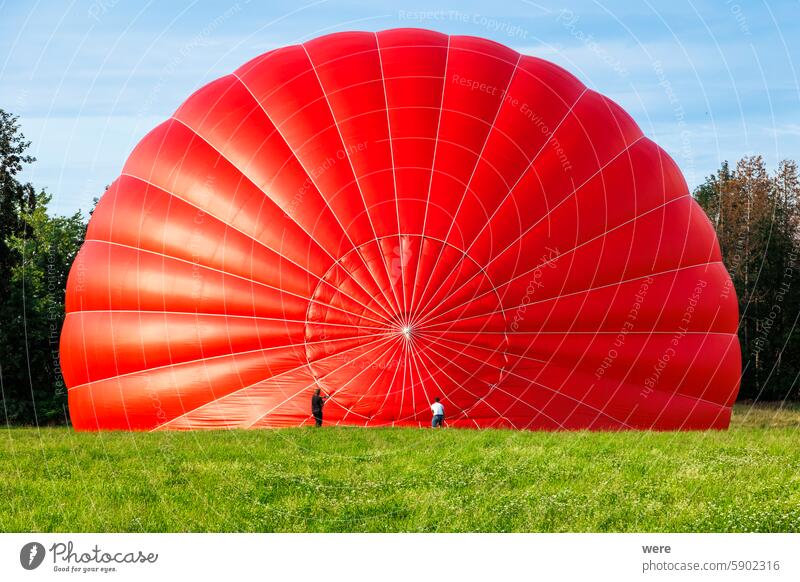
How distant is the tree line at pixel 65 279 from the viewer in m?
30.7

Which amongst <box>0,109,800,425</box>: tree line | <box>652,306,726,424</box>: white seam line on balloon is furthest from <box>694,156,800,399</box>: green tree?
<box>652,306,726,424</box>: white seam line on balloon

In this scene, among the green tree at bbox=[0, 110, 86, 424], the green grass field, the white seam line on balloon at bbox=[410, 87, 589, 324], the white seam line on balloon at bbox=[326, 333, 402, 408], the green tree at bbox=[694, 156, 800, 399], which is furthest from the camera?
the green tree at bbox=[694, 156, 800, 399]

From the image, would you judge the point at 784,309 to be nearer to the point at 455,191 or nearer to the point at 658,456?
the point at 455,191

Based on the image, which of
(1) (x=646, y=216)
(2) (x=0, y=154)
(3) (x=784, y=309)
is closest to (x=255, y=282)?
(1) (x=646, y=216)

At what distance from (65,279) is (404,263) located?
27.0 m

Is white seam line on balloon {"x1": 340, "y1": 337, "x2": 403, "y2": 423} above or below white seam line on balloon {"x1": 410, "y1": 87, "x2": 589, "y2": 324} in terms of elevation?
below

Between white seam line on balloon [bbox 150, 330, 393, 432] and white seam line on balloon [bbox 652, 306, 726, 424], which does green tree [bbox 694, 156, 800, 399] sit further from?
white seam line on balloon [bbox 150, 330, 393, 432]

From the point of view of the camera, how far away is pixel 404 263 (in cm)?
1483

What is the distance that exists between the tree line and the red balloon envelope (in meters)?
10.7

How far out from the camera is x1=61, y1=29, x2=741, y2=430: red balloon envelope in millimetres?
14992

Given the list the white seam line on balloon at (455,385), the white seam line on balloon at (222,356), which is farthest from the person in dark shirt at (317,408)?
the white seam line on balloon at (455,385)

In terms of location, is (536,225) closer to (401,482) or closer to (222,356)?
(222,356)

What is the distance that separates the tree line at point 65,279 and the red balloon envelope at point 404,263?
10683mm

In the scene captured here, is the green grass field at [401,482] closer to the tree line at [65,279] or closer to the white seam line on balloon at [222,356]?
the white seam line on balloon at [222,356]
